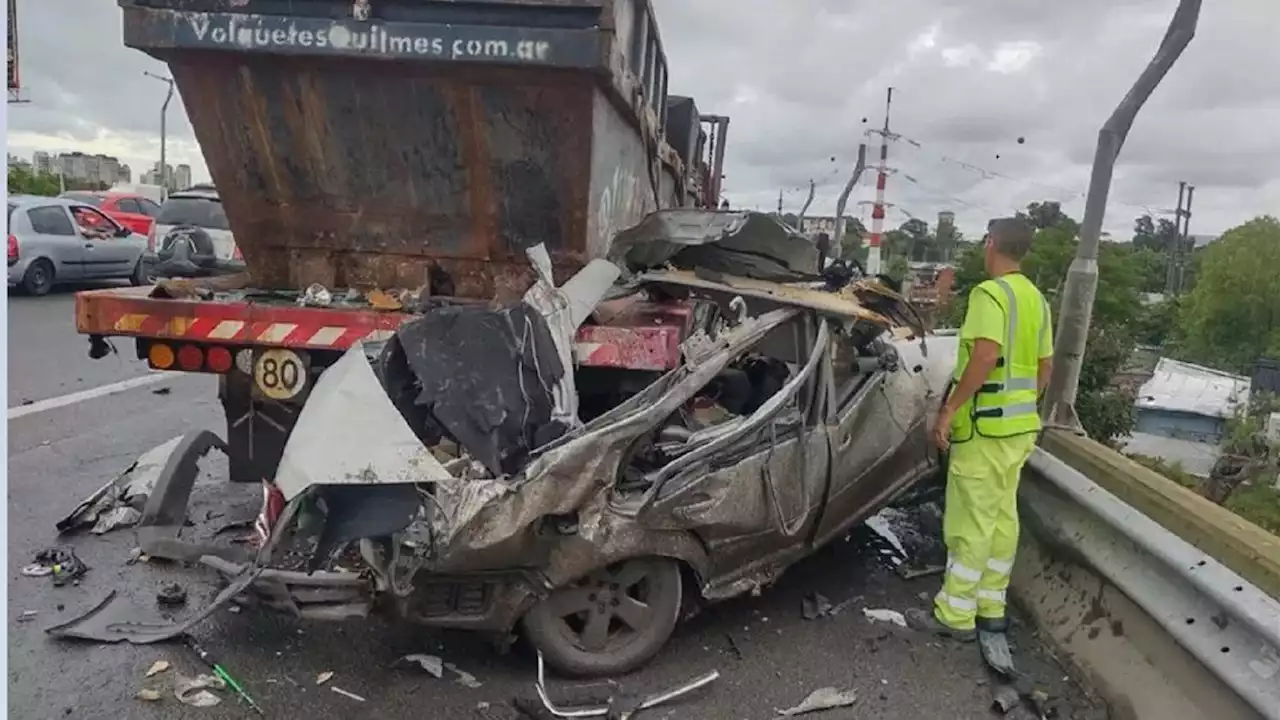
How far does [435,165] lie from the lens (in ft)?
14.9

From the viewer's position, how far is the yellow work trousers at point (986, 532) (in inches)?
159

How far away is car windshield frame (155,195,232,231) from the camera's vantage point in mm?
14680

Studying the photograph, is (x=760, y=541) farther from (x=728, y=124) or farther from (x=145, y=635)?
(x=728, y=124)

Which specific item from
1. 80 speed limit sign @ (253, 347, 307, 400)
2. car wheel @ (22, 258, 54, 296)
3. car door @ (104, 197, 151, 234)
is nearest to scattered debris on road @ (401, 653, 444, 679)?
80 speed limit sign @ (253, 347, 307, 400)

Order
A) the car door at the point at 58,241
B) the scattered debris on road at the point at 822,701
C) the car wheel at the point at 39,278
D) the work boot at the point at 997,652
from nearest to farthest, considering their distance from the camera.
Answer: the scattered debris on road at the point at 822,701
the work boot at the point at 997,652
the car wheel at the point at 39,278
the car door at the point at 58,241

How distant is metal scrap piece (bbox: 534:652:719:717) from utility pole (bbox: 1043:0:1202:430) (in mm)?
2434

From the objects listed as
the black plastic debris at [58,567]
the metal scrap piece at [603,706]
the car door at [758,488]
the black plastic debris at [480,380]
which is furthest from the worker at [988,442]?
the black plastic debris at [58,567]

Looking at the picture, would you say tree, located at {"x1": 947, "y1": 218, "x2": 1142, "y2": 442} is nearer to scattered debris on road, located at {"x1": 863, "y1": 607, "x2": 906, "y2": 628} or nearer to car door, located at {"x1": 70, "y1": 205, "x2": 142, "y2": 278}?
scattered debris on road, located at {"x1": 863, "y1": 607, "x2": 906, "y2": 628}

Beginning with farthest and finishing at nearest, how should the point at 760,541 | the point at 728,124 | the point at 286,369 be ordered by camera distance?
the point at 728,124, the point at 286,369, the point at 760,541

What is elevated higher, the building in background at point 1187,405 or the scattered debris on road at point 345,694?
the scattered debris on road at point 345,694

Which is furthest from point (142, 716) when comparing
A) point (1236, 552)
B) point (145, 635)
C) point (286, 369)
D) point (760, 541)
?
point (1236, 552)

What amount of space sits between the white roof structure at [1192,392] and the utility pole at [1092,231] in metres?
20.6

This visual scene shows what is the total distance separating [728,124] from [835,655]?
8063mm

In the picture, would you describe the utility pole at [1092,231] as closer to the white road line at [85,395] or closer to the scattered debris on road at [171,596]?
the scattered debris on road at [171,596]
